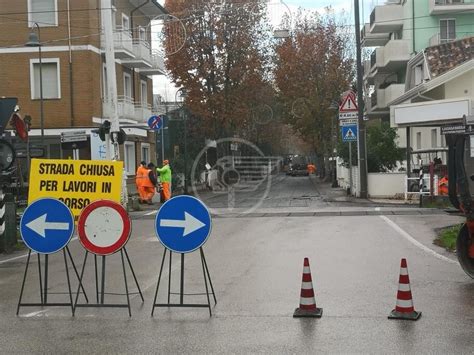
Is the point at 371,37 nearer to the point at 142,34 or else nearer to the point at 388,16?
the point at 388,16

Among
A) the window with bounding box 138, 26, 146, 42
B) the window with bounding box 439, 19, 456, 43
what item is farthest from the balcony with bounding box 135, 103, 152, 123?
the window with bounding box 439, 19, 456, 43

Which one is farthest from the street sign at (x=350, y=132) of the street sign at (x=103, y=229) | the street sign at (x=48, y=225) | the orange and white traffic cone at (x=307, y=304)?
the street sign at (x=48, y=225)

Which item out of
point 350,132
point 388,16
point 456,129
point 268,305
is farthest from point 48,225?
point 388,16

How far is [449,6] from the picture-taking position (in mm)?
41219

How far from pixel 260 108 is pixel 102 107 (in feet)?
61.5

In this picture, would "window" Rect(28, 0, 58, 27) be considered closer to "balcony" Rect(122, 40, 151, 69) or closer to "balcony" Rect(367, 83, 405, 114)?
"balcony" Rect(122, 40, 151, 69)

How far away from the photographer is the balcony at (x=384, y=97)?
136ft

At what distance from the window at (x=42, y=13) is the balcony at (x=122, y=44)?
2503mm

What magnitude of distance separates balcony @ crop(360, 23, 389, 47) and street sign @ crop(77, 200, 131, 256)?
44245 mm

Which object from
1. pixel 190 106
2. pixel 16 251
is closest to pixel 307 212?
pixel 16 251

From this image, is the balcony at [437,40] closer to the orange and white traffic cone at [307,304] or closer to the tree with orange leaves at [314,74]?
the tree with orange leaves at [314,74]

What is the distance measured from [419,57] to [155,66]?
48.9ft

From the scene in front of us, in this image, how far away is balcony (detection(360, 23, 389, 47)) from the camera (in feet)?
163

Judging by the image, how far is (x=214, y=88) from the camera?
41656mm
